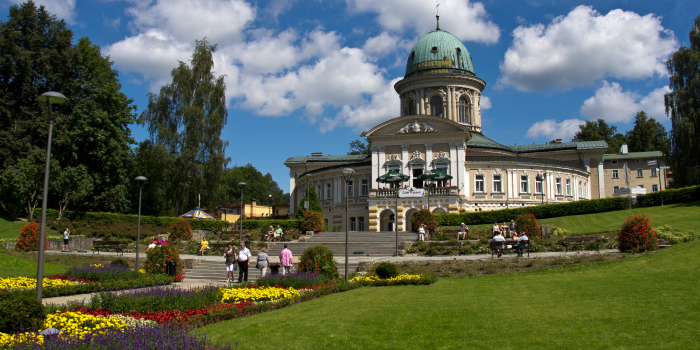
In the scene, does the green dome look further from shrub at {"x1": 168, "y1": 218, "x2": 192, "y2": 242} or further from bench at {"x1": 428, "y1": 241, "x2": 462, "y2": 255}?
shrub at {"x1": 168, "y1": 218, "x2": 192, "y2": 242}

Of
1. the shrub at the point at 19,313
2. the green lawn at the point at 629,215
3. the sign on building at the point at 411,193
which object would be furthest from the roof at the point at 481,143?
the shrub at the point at 19,313

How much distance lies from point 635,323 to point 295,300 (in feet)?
27.1

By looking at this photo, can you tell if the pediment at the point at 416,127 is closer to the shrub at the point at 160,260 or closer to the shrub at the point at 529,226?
the shrub at the point at 529,226

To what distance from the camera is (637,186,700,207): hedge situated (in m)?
34.8

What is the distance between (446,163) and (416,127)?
4585mm

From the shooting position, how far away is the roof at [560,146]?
5519 cm

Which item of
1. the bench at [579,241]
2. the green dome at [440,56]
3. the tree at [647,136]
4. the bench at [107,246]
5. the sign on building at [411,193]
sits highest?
the green dome at [440,56]

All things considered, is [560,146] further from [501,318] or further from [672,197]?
[501,318]

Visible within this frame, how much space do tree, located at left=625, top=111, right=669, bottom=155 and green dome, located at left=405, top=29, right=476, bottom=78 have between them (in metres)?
31.6

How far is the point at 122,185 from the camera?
4212 centimetres

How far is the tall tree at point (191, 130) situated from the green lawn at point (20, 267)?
20115mm

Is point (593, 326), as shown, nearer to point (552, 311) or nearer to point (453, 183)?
point (552, 311)

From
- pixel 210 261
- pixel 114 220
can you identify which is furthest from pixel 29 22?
pixel 210 261

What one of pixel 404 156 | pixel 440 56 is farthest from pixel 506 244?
pixel 440 56
